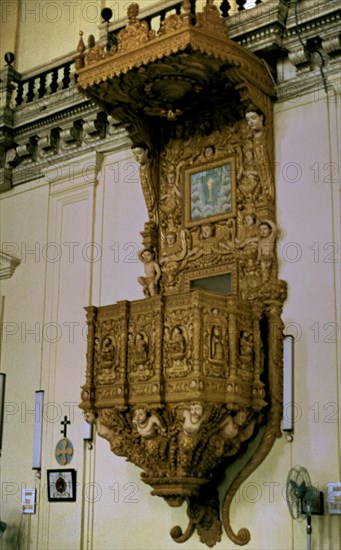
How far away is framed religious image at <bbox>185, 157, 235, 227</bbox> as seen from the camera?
27.6 ft

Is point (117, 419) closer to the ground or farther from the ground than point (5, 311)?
closer to the ground

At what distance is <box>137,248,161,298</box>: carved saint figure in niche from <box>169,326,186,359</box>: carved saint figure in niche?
1.37 metres

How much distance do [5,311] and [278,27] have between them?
15.2ft

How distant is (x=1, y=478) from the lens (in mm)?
9680

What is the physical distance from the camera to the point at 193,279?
8414 millimetres

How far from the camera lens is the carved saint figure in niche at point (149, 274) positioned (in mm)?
8656

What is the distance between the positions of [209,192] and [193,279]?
875 mm

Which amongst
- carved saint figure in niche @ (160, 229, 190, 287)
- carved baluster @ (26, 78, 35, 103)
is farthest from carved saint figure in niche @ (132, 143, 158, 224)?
carved baluster @ (26, 78, 35, 103)

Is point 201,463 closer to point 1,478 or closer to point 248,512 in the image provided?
point 248,512

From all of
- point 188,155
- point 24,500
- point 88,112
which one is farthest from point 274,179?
point 24,500

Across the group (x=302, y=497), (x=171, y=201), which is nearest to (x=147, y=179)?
(x=171, y=201)

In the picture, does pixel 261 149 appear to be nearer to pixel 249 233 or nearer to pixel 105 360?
pixel 249 233

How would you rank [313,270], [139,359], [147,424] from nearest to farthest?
[147,424] < [139,359] < [313,270]

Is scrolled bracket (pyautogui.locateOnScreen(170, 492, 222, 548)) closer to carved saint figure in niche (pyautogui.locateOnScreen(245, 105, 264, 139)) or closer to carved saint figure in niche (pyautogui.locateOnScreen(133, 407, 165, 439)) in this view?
carved saint figure in niche (pyautogui.locateOnScreen(133, 407, 165, 439))
